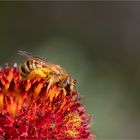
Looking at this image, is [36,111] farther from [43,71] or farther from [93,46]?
[93,46]

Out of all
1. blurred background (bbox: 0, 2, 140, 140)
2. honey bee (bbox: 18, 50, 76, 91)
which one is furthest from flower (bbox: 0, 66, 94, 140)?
blurred background (bbox: 0, 2, 140, 140)

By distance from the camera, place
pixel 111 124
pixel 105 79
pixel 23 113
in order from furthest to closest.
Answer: pixel 105 79 → pixel 111 124 → pixel 23 113

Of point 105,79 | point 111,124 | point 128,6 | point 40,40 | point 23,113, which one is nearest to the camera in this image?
point 23,113

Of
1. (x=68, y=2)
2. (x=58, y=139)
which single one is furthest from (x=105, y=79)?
(x=58, y=139)

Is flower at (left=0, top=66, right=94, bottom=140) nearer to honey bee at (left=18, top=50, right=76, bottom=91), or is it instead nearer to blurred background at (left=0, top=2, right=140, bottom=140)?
honey bee at (left=18, top=50, right=76, bottom=91)

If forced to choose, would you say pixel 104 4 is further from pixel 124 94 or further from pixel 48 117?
pixel 48 117

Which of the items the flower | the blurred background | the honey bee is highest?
the blurred background
